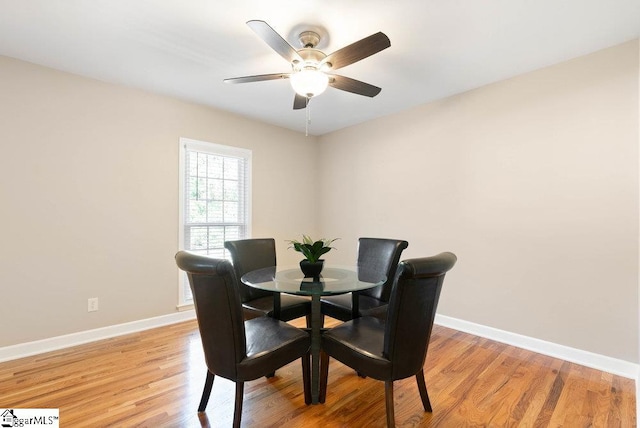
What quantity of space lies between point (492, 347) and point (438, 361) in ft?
2.14

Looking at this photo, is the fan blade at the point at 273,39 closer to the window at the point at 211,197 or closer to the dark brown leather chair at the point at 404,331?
the dark brown leather chair at the point at 404,331

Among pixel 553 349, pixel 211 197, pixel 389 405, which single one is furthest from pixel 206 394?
pixel 553 349

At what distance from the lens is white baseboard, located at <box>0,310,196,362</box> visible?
2451 mm

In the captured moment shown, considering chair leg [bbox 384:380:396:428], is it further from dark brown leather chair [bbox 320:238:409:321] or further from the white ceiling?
the white ceiling

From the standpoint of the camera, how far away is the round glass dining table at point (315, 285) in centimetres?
184

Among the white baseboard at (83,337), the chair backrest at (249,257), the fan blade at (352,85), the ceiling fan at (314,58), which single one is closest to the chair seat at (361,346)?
the chair backrest at (249,257)

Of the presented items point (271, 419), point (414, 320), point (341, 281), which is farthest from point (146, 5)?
point (271, 419)

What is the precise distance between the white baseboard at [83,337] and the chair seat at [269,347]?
5.89 ft

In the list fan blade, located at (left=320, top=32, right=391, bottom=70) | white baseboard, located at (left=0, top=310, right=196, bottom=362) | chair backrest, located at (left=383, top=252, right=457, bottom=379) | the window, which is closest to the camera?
chair backrest, located at (left=383, top=252, right=457, bottom=379)

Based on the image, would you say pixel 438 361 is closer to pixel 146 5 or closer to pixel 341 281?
pixel 341 281

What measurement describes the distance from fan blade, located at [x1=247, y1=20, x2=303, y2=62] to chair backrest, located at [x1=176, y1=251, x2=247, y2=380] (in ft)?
4.08

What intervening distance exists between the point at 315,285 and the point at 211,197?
7.40ft

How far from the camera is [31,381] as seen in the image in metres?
2.10

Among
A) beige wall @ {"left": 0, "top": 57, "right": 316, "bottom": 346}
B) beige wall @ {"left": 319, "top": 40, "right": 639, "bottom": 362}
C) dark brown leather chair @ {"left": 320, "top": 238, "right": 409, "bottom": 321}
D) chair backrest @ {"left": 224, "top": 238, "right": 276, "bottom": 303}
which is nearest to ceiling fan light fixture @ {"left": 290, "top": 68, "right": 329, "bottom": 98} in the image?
dark brown leather chair @ {"left": 320, "top": 238, "right": 409, "bottom": 321}
